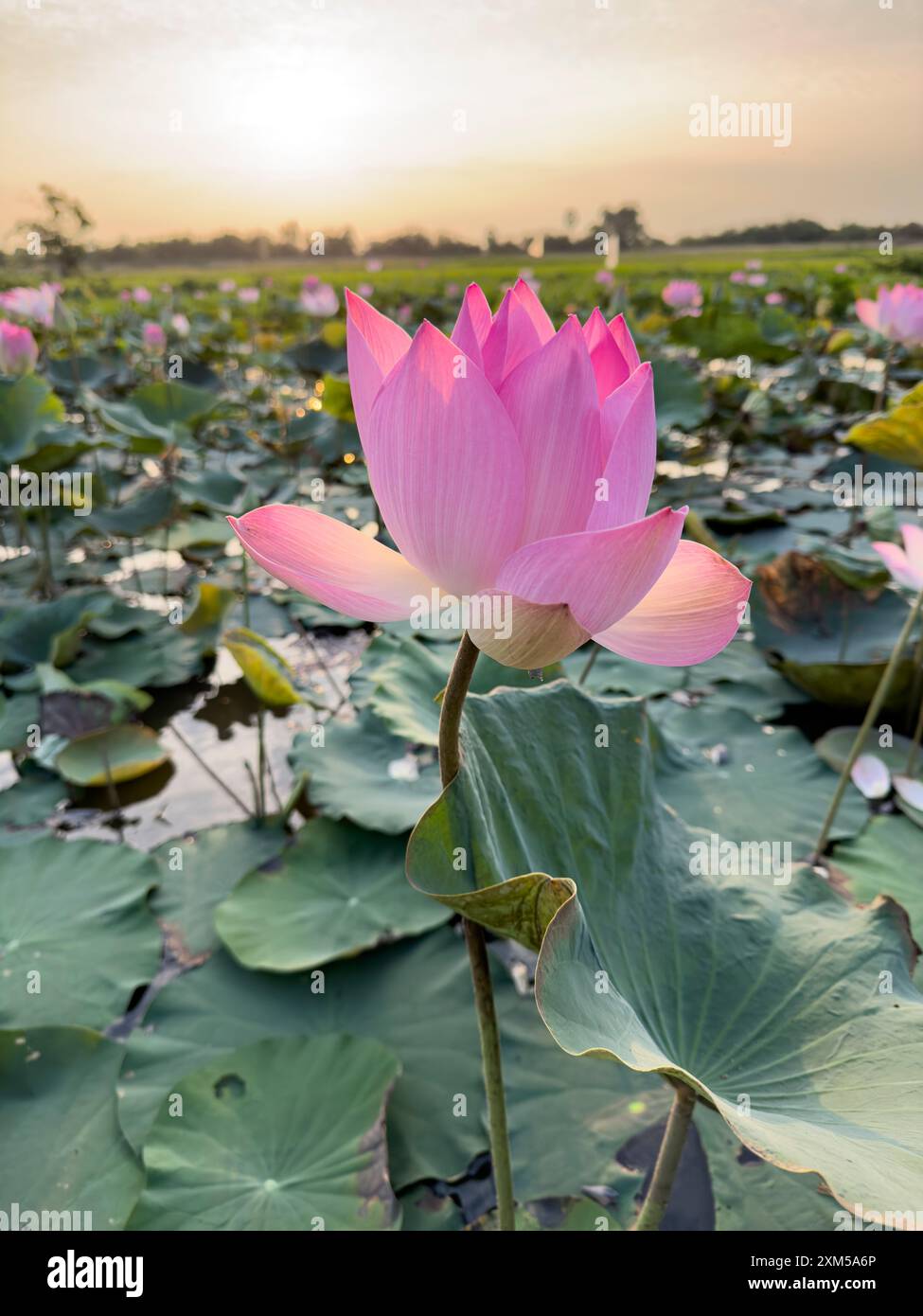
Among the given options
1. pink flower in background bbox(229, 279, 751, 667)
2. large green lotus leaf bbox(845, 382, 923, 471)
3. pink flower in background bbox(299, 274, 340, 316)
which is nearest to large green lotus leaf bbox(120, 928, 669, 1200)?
pink flower in background bbox(229, 279, 751, 667)

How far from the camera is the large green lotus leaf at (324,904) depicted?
4.28 ft

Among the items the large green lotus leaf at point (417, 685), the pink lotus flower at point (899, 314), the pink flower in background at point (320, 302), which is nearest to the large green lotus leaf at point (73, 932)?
the large green lotus leaf at point (417, 685)

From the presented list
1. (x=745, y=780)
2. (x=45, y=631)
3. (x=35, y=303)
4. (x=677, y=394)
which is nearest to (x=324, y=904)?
(x=745, y=780)

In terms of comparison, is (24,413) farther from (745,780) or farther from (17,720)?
(745,780)

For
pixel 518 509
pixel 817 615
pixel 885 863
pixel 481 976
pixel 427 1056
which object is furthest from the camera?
pixel 817 615

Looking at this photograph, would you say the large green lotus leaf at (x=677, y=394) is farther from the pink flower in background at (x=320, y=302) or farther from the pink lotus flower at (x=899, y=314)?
the pink flower in background at (x=320, y=302)

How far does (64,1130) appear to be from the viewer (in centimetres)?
108

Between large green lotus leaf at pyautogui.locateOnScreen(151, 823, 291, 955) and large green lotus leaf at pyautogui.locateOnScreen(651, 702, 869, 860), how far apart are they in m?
0.78

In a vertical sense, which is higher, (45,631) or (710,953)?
(45,631)

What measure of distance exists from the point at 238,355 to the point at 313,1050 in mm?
6109

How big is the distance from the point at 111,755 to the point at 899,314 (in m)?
2.50

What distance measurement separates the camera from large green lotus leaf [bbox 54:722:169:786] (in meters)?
1.81

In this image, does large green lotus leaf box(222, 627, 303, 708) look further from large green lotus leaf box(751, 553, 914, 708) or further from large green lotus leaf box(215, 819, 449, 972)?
large green lotus leaf box(751, 553, 914, 708)
